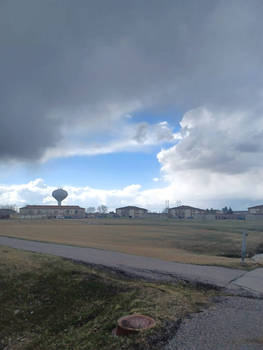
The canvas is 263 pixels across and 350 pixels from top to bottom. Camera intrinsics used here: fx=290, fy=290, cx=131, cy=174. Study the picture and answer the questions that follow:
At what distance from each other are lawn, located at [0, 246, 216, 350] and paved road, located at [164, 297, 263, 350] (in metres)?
0.24

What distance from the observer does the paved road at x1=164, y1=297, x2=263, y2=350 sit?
13.7 feet

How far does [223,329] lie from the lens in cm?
470

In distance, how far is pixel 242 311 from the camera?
5.62 m

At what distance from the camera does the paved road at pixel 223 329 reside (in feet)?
13.7

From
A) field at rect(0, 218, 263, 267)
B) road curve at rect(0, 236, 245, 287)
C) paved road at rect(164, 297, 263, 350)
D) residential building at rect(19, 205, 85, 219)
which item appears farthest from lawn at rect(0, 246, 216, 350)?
residential building at rect(19, 205, 85, 219)

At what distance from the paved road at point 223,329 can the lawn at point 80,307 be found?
0.24 m

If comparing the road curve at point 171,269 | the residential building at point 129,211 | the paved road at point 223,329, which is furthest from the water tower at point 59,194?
the paved road at point 223,329

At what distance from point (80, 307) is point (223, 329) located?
10.9ft

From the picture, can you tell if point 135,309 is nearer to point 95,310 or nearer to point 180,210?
point 95,310

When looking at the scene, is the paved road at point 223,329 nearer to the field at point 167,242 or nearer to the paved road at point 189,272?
the paved road at point 189,272

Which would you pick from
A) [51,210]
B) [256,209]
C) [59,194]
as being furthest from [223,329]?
[256,209]

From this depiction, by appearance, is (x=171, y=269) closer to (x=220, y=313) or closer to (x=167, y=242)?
(x=220, y=313)

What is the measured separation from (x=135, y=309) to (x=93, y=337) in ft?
3.36

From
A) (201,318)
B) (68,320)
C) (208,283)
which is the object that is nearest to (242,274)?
(208,283)
